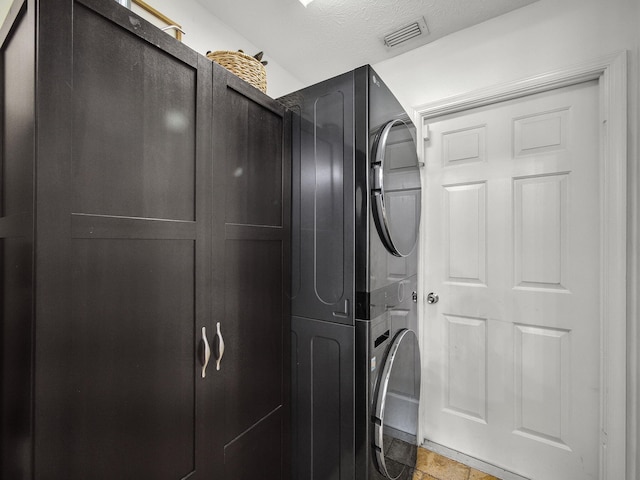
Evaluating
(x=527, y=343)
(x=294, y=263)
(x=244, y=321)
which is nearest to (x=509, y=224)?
(x=527, y=343)

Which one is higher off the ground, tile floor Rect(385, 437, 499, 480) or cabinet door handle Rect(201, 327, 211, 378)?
cabinet door handle Rect(201, 327, 211, 378)

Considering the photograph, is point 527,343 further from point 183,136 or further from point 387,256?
point 183,136

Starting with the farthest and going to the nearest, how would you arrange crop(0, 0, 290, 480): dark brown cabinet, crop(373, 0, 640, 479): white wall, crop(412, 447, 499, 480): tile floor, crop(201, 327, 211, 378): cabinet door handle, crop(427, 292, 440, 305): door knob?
crop(427, 292, 440, 305): door knob < crop(412, 447, 499, 480): tile floor < crop(373, 0, 640, 479): white wall < crop(201, 327, 211, 378): cabinet door handle < crop(0, 0, 290, 480): dark brown cabinet

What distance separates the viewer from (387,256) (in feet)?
4.52

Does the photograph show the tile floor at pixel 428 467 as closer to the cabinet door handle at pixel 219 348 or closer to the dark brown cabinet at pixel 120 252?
the dark brown cabinet at pixel 120 252

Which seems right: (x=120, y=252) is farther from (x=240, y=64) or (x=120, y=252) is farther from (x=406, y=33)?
(x=406, y=33)

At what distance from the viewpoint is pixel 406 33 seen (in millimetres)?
1836

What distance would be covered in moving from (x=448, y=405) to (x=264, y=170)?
189 centimetres

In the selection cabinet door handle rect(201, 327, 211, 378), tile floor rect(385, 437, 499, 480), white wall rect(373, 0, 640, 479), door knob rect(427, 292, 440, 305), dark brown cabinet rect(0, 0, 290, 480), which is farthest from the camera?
door knob rect(427, 292, 440, 305)

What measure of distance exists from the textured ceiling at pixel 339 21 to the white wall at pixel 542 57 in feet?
0.26

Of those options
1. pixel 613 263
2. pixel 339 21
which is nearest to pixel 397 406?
pixel 613 263

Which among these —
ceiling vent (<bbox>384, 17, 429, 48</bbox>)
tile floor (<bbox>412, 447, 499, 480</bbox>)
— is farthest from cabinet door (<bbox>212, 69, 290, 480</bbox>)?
ceiling vent (<bbox>384, 17, 429, 48</bbox>)

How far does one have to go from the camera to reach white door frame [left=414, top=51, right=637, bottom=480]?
1.38 meters

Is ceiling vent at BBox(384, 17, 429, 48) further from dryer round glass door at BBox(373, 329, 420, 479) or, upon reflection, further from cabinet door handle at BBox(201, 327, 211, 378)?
cabinet door handle at BBox(201, 327, 211, 378)
